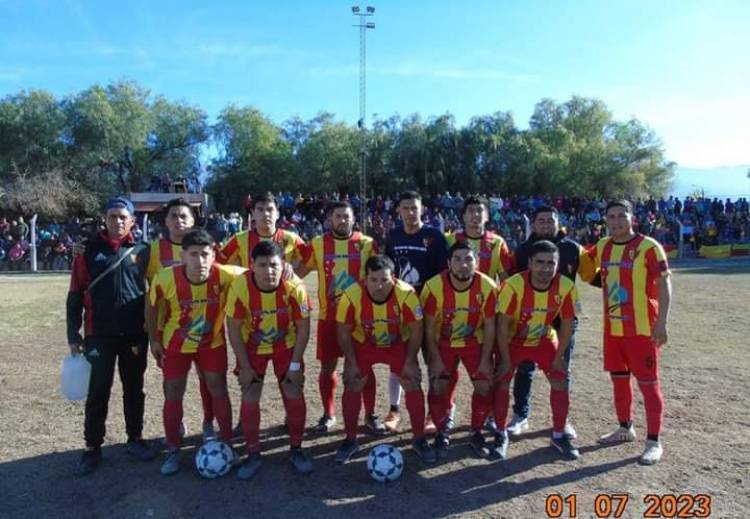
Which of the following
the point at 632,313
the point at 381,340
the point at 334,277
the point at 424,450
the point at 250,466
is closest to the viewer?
the point at 250,466

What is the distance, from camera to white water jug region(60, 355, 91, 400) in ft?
15.1

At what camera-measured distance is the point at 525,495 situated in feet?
13.2

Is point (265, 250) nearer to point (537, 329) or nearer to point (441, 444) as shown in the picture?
point (441, 444)

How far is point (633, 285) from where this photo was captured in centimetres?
485

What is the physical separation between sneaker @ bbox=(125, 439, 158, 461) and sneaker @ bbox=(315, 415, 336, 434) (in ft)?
4.58

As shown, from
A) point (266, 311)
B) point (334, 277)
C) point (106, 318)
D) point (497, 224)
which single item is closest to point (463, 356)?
point (334, 277)

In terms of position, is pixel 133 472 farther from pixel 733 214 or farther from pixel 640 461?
pixel 733 214

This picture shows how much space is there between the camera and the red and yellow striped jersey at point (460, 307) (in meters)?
4.72

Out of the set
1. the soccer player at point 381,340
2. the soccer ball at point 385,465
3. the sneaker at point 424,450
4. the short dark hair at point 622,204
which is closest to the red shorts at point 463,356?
the soccer player at point 381,340

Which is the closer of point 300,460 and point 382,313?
point 300,460

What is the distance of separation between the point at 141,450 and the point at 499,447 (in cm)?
293

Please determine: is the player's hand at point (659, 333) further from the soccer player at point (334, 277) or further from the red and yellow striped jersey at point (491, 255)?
the soccer player at point (334, 277)

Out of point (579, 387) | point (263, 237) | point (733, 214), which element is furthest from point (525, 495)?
point (733, 214)

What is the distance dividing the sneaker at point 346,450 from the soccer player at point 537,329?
3.70 feet
